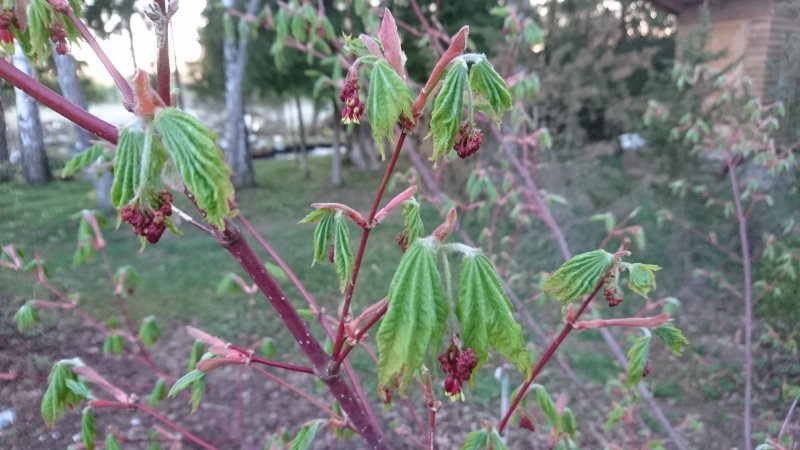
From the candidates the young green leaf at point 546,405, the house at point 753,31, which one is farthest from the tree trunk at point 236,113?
the young green leaf at point 546,405

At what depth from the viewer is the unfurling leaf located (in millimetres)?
1025

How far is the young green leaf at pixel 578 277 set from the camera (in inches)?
28.6

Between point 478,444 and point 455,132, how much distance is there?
55cm

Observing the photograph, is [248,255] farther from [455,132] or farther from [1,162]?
[1,162]

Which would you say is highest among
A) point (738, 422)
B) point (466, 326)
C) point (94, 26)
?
point (94, 26)

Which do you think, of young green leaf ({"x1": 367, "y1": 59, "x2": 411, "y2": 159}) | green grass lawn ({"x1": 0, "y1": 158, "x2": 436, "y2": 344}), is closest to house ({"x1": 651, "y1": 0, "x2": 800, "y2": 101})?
green grass lawn ({"x1": 0, "y1": 158, "x2": 436, "y2": 344})

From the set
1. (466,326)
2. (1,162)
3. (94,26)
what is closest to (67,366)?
(1,162)

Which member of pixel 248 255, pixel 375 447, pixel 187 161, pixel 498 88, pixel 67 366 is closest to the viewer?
pixel 187 161

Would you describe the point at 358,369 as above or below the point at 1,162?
below

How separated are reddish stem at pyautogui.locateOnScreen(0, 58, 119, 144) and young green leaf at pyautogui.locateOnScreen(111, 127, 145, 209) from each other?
11cm

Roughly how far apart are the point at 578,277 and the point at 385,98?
0.37 meters

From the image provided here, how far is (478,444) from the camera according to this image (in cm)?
87

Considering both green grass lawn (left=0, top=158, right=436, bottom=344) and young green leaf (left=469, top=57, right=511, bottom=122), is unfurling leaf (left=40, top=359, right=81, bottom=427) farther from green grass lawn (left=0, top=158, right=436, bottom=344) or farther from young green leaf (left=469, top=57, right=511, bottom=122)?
young green leaf (left=469, top=57, right=511, bottom=122)

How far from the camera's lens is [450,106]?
1.77ft
